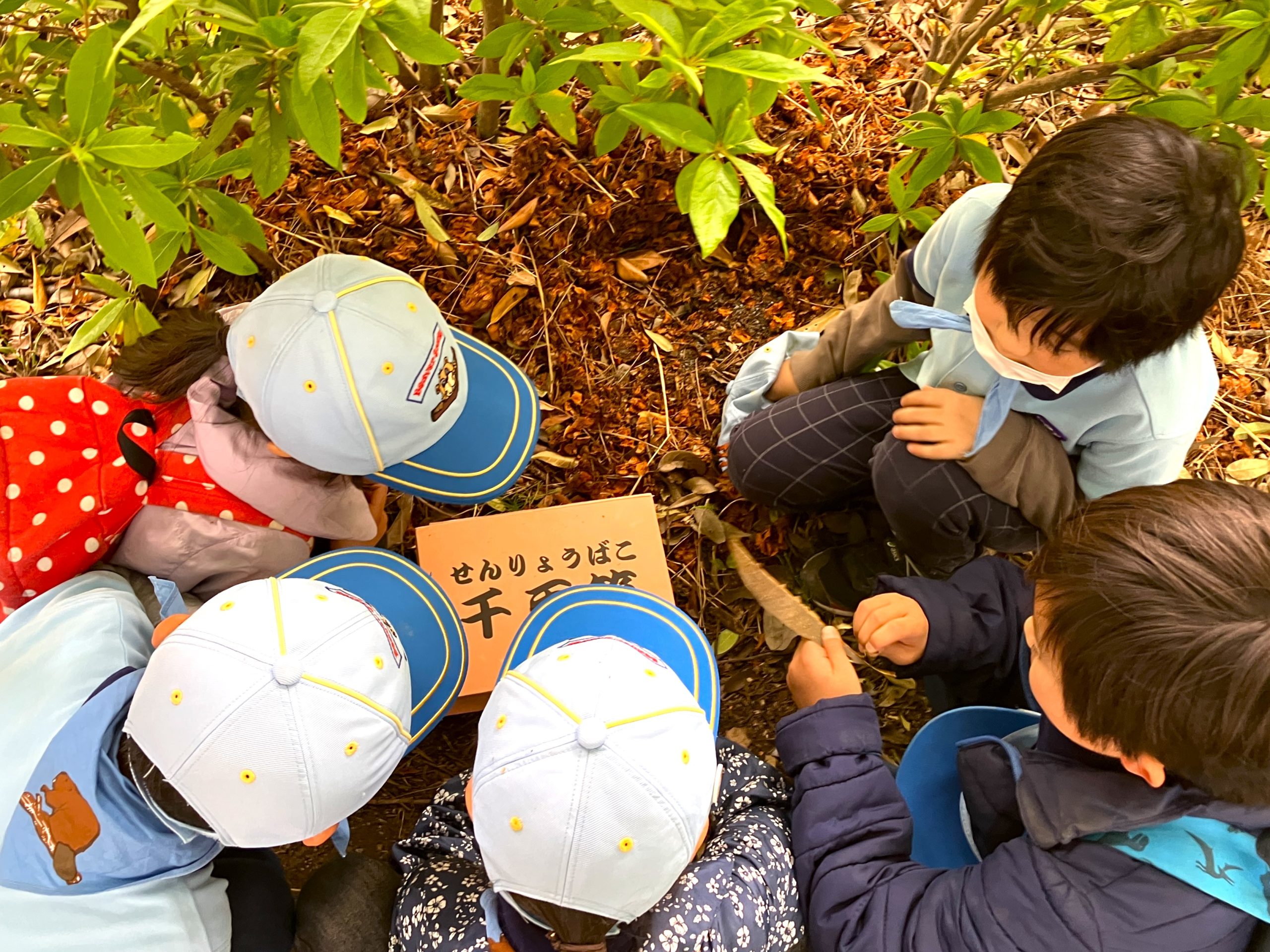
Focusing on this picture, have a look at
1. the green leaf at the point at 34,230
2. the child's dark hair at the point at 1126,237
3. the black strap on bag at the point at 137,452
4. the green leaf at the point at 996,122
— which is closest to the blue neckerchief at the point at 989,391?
the child's dark hair at the point at 1126,237

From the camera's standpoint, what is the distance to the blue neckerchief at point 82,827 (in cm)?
91

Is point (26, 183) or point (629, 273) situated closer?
point (26, 183)

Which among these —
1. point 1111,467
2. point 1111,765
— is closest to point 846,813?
point 1111,765

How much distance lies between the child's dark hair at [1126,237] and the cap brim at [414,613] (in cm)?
91

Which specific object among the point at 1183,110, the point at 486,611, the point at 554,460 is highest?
the point at 1183,110

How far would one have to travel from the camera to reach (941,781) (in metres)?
1.22

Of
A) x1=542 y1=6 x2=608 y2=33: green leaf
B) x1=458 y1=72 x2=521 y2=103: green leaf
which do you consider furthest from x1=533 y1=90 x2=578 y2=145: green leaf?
x1=542 y1=6 x2=608 y2=33: green leaf

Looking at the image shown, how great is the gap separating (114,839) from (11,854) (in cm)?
12

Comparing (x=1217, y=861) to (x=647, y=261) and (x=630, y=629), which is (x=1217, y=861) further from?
(x=647, y=261)

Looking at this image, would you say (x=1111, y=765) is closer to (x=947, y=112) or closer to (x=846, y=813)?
(x=846, y=813)

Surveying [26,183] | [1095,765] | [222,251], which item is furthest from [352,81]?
[1095,765]

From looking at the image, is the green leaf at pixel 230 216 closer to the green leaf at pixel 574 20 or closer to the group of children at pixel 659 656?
the group of children at pixel 659 656

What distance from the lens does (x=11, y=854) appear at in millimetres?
910

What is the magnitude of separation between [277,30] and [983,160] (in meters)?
0.94
